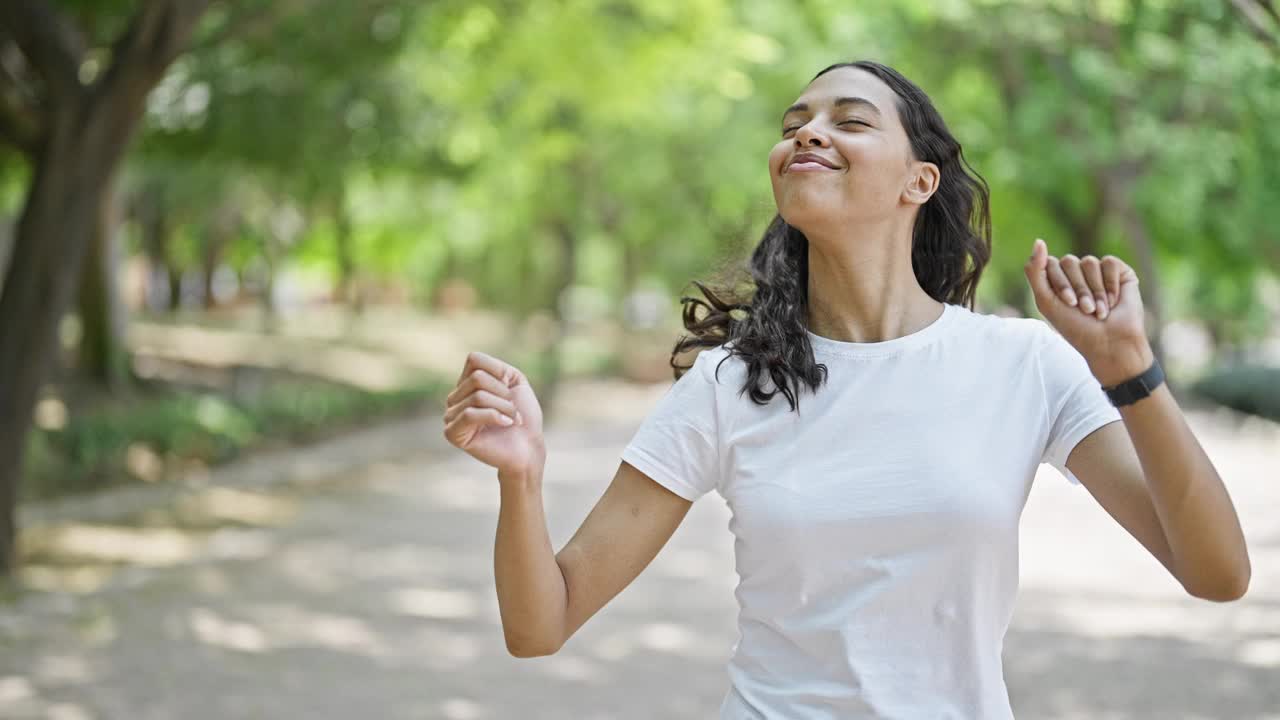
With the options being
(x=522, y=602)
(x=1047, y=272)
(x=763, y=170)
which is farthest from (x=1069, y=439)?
(x=763, y=170)

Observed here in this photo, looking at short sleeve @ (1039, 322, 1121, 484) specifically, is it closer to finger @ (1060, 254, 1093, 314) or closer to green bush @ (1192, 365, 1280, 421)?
finger @ (1060, 254, 1093, 314)

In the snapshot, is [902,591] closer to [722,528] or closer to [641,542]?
[641,542]

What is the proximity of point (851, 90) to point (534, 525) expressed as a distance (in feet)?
3.10

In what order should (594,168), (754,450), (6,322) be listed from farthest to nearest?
1. (594,168)
2. (6,322)
3. (754,450)

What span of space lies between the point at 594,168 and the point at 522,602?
939 inches

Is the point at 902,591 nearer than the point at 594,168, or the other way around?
the point at 902,591

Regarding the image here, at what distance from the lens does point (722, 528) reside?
13180 millimetres

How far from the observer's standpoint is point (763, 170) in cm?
2583

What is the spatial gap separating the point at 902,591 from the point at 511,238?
32.7 m

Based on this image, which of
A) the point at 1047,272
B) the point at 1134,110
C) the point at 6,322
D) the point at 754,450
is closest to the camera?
the point at 1047,272

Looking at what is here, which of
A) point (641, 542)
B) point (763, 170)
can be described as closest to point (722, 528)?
point (641, 542)

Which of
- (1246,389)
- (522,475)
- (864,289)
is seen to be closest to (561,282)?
(1246,389)

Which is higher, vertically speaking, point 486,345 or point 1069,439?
point 1069,439

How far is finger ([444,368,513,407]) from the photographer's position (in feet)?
7.43
